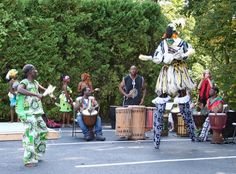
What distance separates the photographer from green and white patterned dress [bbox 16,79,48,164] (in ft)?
26.1

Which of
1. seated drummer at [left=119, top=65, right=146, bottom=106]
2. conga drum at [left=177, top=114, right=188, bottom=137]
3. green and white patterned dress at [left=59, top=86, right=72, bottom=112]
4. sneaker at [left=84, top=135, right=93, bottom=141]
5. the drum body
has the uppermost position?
seated drummer at [left=119, top=65, right=146, bottom=106]

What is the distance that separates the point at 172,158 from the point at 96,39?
10.0m

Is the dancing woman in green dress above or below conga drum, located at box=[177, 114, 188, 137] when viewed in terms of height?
above

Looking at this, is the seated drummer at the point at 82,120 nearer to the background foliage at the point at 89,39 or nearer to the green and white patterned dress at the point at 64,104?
the green and white patterned dress at the point at 64,104

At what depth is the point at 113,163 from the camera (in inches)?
317

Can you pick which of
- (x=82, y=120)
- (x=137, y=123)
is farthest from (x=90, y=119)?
(x=137, y=123)

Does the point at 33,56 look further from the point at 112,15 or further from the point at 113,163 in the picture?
the point at 113,163

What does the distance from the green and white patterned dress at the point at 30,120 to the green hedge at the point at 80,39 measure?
8357 millimetres

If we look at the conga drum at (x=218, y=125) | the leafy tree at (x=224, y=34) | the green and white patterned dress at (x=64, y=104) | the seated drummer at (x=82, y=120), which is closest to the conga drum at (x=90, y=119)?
the seated drummer at (x=82, y=120)

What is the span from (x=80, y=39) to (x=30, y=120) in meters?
9.61

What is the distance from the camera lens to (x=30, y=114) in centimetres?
801

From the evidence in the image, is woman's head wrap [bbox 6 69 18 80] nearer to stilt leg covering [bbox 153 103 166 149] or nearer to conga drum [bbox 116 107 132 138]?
conga drum [bbox 116 107 132 138]

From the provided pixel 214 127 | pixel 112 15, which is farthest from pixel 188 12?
pixel 214 127

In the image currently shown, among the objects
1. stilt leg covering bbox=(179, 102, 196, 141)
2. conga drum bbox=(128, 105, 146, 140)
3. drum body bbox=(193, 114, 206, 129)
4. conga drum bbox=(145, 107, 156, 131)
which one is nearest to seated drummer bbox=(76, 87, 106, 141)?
conga drum bbox=(128, 105, 146, 140)
